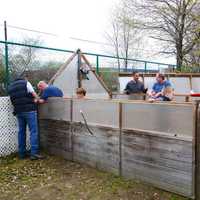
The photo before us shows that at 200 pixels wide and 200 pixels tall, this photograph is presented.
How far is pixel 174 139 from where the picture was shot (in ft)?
13.8

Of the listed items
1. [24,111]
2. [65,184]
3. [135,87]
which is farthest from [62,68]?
[65,184]

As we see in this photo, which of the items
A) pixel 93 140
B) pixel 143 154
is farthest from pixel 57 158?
pixel 143 154

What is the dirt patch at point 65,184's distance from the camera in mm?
4352

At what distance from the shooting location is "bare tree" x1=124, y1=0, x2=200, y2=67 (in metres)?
17.5

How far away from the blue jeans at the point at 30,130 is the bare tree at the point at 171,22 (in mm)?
12799

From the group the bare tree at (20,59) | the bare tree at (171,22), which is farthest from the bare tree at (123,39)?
the bare tree at (20,59)

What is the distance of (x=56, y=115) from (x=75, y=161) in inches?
41.6

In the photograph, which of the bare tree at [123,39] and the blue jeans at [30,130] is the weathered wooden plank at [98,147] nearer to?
the blue jeans at [30,130]

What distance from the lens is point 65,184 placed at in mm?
4832

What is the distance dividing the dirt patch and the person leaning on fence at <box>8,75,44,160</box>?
1.40 feet

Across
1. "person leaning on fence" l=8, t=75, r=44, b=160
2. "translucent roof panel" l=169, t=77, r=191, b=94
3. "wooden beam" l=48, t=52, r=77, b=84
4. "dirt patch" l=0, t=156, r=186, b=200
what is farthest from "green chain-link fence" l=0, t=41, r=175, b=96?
"translucent roof panel" l=169, t=77, r=191, b=94

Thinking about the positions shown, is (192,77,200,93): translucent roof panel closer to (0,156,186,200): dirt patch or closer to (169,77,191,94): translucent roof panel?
(169,77,191,94): translucent roof panel

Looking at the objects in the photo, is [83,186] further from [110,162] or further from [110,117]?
[110,117]

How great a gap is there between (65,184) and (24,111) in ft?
6.56
